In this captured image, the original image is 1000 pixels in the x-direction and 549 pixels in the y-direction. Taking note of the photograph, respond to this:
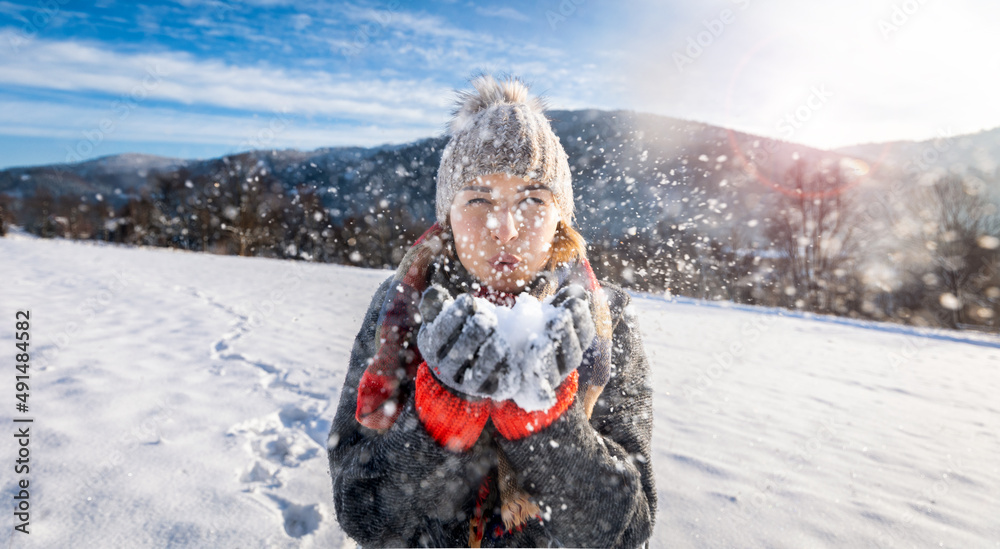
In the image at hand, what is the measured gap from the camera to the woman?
1.05 m

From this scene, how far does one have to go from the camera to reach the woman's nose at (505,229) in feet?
4.59

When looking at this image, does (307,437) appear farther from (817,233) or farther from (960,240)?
(960,240)

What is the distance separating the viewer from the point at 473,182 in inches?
64.2

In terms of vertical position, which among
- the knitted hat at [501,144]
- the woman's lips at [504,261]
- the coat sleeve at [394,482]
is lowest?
the coat sleeve at [394,482]

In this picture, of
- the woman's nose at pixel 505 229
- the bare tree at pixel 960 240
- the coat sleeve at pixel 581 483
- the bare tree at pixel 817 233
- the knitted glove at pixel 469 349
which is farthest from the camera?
the bare tree at pixel 960 240

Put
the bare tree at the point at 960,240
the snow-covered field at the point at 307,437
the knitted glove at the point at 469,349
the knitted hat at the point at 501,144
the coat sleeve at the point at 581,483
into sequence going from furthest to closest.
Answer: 1. the bare tree at the point at 960,240
2. the snow-covered field at the point at 307,437
3. the knitted hat at the point at 501,144
4. the coat sleeve at the point at 581,483
5. the knitted glove at the point at 469,349

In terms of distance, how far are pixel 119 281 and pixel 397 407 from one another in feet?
34.3

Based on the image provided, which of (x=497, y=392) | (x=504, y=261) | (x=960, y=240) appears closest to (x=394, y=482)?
(x=497, y=392)

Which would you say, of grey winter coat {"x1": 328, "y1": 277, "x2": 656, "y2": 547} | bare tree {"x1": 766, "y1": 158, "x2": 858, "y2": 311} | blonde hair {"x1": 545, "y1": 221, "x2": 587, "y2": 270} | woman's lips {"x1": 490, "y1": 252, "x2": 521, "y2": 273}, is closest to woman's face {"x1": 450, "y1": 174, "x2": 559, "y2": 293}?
woman's lips {"x1": 490, "y1": 252, "x2": 521, "y2": 273}

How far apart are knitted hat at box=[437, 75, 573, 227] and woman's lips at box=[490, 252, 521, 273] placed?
35 centimetres

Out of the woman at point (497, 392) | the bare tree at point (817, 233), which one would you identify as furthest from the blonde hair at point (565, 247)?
the bare tree at point (817, 233)

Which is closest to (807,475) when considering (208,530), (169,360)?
(208,530)

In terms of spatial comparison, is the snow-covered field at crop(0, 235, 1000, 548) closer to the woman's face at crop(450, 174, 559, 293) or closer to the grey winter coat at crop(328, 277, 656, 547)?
the grey winter coat at crop(328, 277, 656, 547)

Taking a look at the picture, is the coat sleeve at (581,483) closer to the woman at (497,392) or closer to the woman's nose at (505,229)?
the woman at (497,392)
